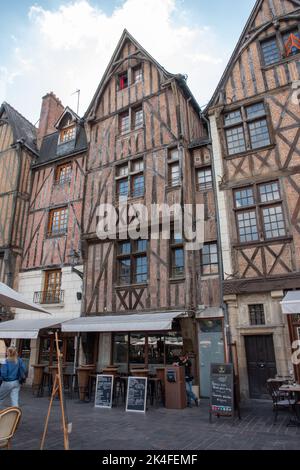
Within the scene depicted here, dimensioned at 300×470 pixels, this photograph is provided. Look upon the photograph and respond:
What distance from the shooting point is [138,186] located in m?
11.4

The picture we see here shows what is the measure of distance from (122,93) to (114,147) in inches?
96.1

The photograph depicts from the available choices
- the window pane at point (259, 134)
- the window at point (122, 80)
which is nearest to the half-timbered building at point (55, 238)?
the window at point (122, 80)

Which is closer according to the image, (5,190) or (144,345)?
(144,345)

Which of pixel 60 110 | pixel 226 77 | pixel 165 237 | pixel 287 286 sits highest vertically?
pixel 60 110

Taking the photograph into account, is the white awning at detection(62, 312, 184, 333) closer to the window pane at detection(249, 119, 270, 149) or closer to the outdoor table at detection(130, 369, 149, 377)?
the outdoor table at detection(130, 369, 149, 377)

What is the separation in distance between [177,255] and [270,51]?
24.3 feet

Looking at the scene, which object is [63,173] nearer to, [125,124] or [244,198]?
[125,124]

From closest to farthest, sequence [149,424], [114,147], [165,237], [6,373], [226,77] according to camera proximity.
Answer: [6,373], [149,424], [165,237], [226,77], [114,147]

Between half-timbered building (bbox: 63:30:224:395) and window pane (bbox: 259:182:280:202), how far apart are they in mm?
1598

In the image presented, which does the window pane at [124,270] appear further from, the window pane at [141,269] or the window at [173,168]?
the window at [173,168]
